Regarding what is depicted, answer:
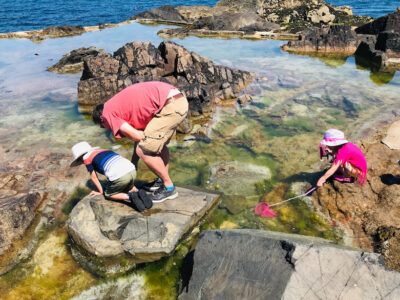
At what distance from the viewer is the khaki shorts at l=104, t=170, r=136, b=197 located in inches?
149

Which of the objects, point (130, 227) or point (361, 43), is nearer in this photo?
point (130, 227)

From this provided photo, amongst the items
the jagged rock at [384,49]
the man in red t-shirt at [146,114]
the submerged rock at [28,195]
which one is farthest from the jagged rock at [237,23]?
the man in red t-shirt at [146,114]

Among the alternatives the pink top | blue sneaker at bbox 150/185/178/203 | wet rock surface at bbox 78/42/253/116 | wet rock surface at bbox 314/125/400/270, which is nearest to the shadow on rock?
wet rock surface at bbox 314/125/400/270

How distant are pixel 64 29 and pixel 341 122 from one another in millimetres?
17507

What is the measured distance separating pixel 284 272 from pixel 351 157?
223 cm

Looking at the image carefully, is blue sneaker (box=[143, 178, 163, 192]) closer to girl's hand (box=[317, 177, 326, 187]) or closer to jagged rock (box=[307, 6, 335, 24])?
girl's hand (box=[317, 177, 326, 187])

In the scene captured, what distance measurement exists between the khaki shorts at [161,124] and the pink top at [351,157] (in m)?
2.22

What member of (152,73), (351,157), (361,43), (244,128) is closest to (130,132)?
(351,157)

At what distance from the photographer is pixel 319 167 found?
17.0 feet

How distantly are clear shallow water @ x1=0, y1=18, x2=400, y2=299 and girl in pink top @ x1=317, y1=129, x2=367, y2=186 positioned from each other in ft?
2.42

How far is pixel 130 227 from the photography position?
12.0 feet

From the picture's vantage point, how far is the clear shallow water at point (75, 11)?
25.3 metres

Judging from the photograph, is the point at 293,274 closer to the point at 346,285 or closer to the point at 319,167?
the point at 346,285

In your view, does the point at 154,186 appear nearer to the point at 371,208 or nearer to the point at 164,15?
the point at 371,208
